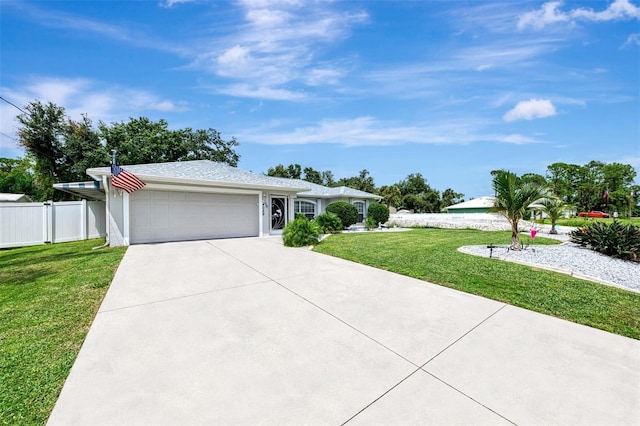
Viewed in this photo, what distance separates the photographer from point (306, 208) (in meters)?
18.4

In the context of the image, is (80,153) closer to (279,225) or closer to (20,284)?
(279,225)

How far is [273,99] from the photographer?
45.2 ft

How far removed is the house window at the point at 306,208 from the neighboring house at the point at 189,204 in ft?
11.7

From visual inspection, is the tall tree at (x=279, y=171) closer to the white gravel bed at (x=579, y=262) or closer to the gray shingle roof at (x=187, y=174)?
the gray shingle roof at (x=187, y=174)

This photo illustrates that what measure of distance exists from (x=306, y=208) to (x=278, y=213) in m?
4.66

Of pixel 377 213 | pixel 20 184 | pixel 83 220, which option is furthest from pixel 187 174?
pixel 20 184

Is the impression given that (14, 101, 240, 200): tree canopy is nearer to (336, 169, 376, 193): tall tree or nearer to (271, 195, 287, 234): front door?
(271, 195, 287, 234): front door

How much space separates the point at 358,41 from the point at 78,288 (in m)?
10.4

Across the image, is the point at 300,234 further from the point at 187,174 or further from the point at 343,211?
the point at 343,211

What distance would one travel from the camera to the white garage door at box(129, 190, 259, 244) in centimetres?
1037

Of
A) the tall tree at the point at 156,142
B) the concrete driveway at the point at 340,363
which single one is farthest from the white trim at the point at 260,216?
the tall tree at the point at 156,142

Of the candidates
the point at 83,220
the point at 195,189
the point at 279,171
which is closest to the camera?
the point at 195,189

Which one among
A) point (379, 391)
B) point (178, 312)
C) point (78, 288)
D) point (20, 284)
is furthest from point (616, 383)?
point (20, 284)

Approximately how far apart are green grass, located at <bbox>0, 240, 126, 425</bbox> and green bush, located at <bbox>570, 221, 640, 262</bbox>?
1129cm
